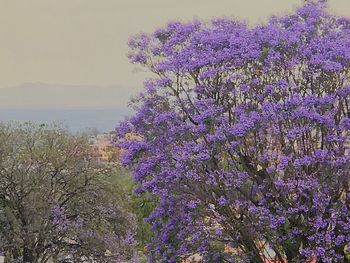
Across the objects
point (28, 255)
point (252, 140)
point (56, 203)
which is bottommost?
point (28, 255)

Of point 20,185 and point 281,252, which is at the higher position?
point 20,185

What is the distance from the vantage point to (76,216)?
24.1 m

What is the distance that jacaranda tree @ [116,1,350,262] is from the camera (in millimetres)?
13930

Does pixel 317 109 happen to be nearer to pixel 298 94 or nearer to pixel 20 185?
pixel 298 94

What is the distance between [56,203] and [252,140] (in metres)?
10.7

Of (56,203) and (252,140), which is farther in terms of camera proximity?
(56,203)

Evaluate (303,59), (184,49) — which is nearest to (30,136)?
(184,49)

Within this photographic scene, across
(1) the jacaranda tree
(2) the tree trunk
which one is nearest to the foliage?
(2) the tree trunk

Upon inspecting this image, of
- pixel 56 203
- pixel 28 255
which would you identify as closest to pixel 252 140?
pixel 56 203

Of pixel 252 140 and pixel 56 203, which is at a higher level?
pixel 252 140

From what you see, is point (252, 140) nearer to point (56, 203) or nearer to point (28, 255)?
point (56, 203)

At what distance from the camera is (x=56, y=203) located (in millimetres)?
23547

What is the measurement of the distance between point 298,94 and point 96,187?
12.1 meters

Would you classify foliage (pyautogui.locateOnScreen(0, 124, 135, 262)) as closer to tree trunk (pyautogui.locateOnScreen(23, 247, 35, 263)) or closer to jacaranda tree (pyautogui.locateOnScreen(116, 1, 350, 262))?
tree trunk (pyautogui.locateOnScreen(23, 247, 35, 263))
